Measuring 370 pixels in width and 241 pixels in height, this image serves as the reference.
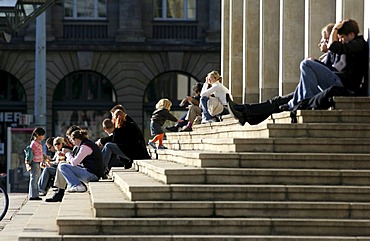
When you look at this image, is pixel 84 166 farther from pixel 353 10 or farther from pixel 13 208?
pixel 13 208

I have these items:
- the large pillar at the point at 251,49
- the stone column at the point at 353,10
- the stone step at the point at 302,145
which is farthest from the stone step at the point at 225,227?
the large pillar at the point at 251,49

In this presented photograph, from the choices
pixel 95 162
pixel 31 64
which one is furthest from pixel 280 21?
pixel 31 64

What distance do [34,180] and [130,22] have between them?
86.4ft

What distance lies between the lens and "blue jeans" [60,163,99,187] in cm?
2241

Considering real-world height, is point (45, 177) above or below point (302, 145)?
below

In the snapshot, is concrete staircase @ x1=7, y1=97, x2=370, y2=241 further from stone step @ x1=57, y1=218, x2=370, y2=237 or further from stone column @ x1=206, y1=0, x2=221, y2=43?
stone column @ x1=206, y1=0, x2=221, y2=43

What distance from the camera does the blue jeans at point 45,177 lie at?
94.8 feet

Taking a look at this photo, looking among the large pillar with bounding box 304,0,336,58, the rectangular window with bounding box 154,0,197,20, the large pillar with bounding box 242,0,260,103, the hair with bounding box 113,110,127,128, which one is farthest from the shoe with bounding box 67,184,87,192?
the rectangular window with bounding box 154,0,197,20

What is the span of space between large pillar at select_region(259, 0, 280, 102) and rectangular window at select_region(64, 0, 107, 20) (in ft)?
94.9

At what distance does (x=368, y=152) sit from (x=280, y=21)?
9884 mm

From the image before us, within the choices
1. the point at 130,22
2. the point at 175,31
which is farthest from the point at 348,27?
the point at 130,22

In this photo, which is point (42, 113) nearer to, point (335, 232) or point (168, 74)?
point (168, 74)

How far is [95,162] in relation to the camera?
22938mm

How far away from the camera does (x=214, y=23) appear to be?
182 ft
